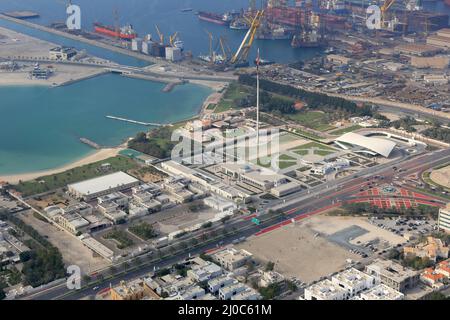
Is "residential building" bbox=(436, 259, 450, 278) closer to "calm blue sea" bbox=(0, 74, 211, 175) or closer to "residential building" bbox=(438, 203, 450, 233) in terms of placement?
"residential building" bbox=(438, 203, 450, 233)

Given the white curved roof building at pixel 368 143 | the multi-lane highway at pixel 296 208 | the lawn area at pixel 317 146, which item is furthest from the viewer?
the lawn area at pixel 317 146

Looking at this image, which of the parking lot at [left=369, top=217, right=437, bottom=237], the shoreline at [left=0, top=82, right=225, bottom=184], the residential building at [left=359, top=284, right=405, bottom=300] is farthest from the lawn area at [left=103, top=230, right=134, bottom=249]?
the parking lot at [left=369, top=217, right=437, bottom=237]

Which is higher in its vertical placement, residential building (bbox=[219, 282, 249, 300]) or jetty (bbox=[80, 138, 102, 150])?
jetty (bbox=[80, 138, 102, 150])

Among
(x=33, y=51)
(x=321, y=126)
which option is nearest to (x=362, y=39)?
(x=321, y=126)

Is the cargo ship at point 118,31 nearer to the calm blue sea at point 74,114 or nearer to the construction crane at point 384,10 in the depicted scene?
the calm blue sea at point 74,114

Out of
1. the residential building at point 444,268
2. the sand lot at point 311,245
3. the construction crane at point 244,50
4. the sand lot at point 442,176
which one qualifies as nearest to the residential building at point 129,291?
the sand lot at point 311,245

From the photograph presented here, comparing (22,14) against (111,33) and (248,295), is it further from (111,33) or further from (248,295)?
(248,295)

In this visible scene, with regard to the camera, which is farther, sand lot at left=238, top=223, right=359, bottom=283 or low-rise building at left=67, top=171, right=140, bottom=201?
low-rise building at left=67, top=171, right=140, bottom=201
